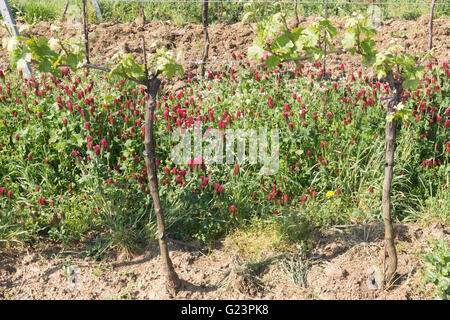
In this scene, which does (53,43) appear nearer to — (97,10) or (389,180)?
(389,180)

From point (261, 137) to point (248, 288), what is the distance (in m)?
1.49

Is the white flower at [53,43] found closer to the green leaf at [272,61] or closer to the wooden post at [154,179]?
the wooden post at [154,179]

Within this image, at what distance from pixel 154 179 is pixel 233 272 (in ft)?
2.97

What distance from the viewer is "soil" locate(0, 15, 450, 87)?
6.68 metres

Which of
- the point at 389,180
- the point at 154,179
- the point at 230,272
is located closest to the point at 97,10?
the point at 154,179

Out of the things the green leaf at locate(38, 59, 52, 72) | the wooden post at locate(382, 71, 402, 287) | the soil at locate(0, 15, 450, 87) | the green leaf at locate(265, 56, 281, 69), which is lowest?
the wooden post at locate(382, 71, 402, 287)

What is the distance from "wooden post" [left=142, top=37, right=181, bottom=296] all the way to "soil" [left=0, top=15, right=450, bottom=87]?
3542 millimetres

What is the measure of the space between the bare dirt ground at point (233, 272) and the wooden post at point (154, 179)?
124 mm

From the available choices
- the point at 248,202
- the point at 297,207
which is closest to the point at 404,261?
the point at 297,207

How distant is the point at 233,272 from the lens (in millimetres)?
3418

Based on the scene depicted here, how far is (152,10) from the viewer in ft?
28.5

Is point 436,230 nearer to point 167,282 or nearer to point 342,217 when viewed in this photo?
point 342,217

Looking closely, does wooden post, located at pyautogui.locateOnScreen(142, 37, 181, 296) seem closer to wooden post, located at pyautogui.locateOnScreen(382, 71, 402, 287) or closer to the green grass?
wooden post, located at pyautogui.locateOnScreen(382, 71, 402, 287)

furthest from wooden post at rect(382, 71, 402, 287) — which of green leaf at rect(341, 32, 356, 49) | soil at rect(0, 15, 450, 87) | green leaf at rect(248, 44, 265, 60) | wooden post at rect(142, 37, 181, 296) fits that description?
soil at rect(0, 15, 450, 87)
